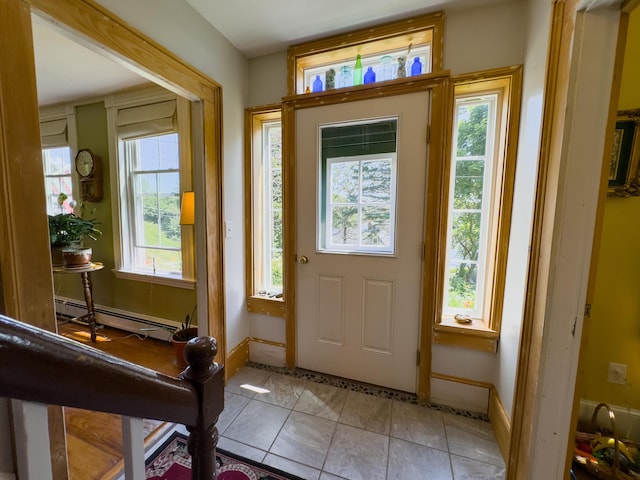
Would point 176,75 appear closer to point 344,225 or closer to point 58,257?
point 344,225

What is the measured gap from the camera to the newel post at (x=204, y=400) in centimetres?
54

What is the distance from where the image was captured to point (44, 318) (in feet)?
3.34

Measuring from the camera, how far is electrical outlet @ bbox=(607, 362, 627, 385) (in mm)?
1427

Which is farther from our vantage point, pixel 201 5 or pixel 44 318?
pixel 201 5

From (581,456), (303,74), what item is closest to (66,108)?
(303,74)

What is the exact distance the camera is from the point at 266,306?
7.20ft

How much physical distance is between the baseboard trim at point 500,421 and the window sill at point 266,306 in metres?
1.49

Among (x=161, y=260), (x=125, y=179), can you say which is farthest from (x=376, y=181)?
(x=125, y=179)

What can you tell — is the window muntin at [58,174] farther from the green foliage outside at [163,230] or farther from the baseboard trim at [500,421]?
the baseboard trim at [500,421]

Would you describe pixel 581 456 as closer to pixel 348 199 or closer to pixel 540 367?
pixel 540 367

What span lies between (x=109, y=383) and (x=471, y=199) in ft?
6.27

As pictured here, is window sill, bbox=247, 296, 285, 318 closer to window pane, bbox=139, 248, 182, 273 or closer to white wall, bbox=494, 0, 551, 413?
window pane, bbox=139, 248, 182, 273

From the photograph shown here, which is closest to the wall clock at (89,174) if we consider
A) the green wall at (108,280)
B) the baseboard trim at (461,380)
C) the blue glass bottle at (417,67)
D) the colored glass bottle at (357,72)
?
the green wall at (108,280)

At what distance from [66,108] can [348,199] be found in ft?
10.3
